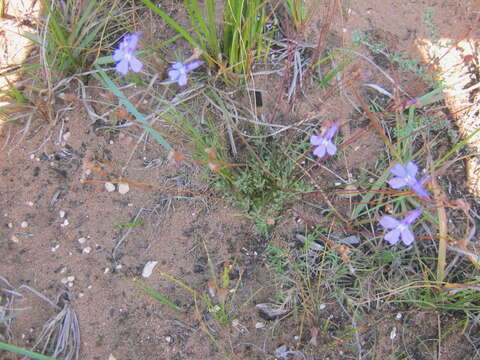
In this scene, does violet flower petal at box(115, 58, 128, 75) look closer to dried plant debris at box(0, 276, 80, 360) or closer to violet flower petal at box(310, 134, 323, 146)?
violet flower petal at box(310, 134, 323, 146)

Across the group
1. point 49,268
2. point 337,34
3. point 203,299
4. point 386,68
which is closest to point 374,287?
point 203,299

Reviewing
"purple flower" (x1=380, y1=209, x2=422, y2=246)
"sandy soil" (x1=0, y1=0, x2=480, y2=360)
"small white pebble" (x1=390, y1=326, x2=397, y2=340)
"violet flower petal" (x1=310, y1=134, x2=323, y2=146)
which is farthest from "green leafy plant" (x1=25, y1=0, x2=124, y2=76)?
"small white pebble" (x1=390, y1=326, x2=397, y2=340)

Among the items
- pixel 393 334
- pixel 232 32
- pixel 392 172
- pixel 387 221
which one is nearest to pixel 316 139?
pixel 392 172

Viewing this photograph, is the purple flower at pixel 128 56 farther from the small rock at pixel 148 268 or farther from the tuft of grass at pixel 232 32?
the small rock at pixel 148 268

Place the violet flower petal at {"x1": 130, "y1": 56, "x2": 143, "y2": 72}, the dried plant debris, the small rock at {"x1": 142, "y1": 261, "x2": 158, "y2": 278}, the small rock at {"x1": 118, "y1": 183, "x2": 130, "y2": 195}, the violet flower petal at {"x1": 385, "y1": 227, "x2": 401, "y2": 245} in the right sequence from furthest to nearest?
the small rock at {"x1": 118, "y1": 183, "x2": 130, "y2": 195} < the small rock at {"x1": 142, "y1": 261, "x2": 158, "y2": 278} < the dried plant debris < the violet flower petal at {"x1": 130, "y1": 56, "x2": 143, "y2": 72} < the violet flower petal at {"x1": 385, "y1": 227, "x2": 401, "y2": 245}

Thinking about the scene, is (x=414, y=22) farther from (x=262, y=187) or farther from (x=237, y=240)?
(x=237, y=240)

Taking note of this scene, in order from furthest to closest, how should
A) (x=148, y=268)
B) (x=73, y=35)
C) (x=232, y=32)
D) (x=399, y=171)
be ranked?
1. (x=73, y=35)
2. (x=232, y=32)
3. (x=148, y=268)
4. (x=399, y=171)

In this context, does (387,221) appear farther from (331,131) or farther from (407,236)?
(331,131)
